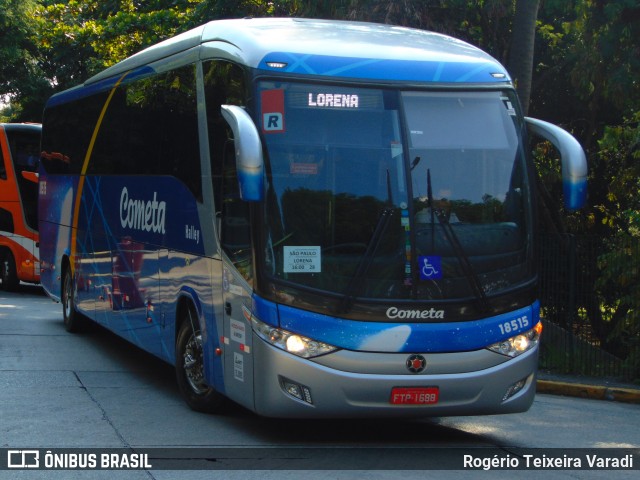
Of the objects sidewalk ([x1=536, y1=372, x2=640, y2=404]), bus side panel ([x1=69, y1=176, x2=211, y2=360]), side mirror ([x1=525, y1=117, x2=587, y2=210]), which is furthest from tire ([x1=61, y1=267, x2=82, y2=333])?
side mirror ([x1=525, y1=117, x2=587, y2=210])

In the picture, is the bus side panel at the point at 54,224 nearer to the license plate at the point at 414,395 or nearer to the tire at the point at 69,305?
the tire at the point at 69,305

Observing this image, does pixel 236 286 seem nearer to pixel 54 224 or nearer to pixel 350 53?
pixel 350 53

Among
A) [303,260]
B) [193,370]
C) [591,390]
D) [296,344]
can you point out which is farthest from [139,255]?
[591,390]

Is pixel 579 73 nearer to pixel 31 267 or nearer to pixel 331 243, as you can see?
pixel 331 243

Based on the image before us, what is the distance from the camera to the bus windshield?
795 centimetres

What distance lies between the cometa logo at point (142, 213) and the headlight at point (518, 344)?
4.03 m

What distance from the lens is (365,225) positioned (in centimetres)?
798

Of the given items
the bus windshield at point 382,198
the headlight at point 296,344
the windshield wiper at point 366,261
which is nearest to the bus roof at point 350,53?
the bus windshield at point 382,198

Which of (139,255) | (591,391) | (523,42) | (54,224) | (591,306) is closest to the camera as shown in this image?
(139,255)

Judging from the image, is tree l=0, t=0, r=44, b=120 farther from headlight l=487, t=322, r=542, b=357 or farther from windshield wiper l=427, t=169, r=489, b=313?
headlight l=487, t=322, r=542, b=357

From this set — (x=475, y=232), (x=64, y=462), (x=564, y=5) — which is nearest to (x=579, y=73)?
(x=564, y=5)

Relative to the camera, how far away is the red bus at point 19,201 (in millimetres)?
23453

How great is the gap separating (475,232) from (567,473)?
1.91m

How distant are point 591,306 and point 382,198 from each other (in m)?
7.27
